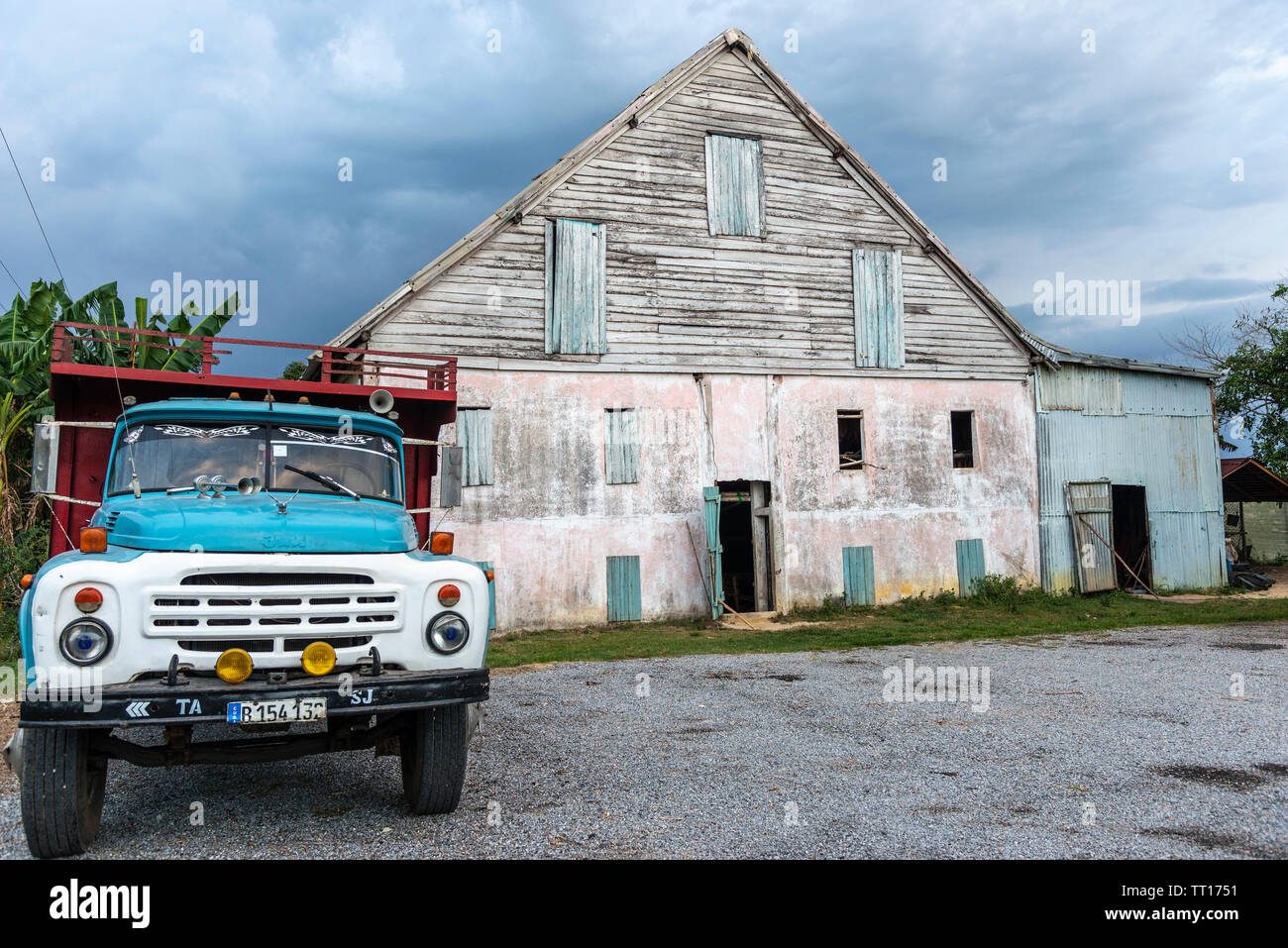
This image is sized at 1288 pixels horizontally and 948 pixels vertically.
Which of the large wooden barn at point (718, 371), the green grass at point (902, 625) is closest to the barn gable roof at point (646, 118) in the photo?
the large wooden barn at point (718, 371)

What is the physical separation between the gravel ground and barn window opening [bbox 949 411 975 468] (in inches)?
408

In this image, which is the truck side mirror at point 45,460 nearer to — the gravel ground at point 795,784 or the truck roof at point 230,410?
the truck roof at point 230,410

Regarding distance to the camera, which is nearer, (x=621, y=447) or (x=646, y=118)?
(x=621, y=447)

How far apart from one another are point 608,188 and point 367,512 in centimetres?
1326

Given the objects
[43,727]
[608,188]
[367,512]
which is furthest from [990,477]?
[43,727]

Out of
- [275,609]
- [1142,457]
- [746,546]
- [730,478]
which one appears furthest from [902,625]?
[275,609]

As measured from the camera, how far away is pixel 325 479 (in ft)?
19.0

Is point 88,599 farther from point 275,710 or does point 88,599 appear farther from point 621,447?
point 621,447

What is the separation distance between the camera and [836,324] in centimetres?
1850

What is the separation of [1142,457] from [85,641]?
2205cm

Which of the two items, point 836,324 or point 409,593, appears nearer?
point 409,593

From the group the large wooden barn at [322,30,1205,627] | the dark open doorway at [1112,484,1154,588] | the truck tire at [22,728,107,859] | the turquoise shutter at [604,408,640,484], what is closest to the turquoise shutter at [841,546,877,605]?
the large wooden barn at [322,30,1205,627]

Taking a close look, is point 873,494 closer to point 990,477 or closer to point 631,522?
point 990,477

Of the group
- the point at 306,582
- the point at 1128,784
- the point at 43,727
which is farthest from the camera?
the point at 1128,784
